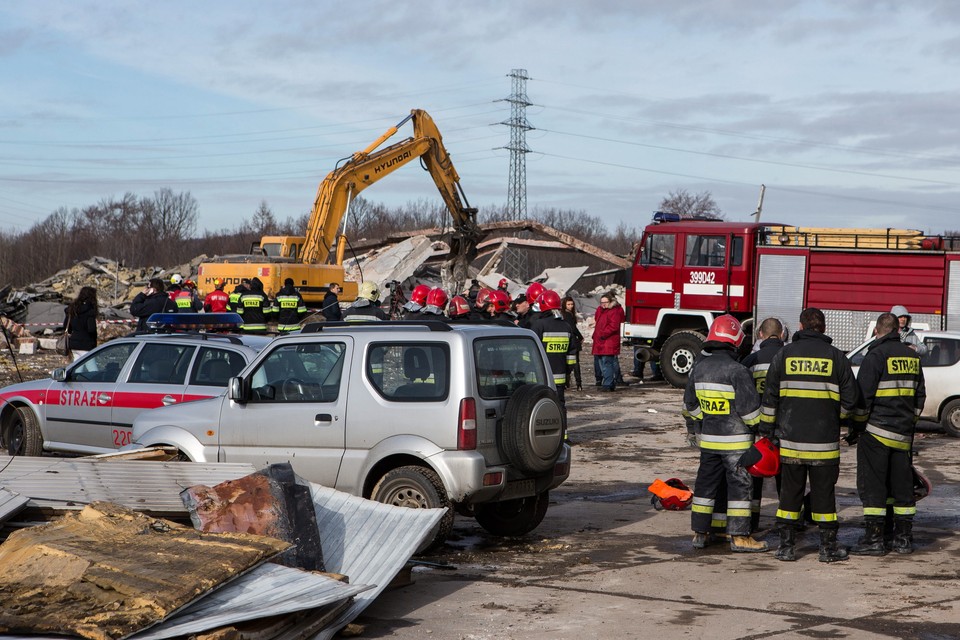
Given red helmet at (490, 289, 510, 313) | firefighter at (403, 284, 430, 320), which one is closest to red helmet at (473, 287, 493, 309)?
red helmet at (490, 289, 510, 313)

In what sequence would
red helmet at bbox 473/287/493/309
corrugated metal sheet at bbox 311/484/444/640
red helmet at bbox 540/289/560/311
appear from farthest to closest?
red helmet at bbox 473/287/493/309, red helmet at bbox 540/289/560/311, corrugated metal sheet at bbox 311/484/444/640

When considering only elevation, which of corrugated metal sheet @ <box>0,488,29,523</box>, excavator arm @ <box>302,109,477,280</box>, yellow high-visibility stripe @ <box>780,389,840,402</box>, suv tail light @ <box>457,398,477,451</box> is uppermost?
excavator arm @ <box>302,109,477,280</box>

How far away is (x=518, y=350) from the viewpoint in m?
8.30

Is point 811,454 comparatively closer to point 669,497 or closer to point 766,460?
point 766,460

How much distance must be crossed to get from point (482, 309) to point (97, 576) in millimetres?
8742

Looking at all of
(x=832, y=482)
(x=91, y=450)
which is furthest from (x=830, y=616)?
(x=91, y=450)

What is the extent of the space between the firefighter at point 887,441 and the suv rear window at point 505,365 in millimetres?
2439

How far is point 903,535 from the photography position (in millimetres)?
8062

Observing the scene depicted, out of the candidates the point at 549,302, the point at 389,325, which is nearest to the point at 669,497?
the point at 389,325

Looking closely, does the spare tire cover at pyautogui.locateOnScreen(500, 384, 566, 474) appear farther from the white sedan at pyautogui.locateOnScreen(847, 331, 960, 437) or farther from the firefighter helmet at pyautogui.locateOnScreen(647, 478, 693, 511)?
the white sedan at pyautogui.locateOnScreen(847, 331, 960, 437)

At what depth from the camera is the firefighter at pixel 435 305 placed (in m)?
12.6

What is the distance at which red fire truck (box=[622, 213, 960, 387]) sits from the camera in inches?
776

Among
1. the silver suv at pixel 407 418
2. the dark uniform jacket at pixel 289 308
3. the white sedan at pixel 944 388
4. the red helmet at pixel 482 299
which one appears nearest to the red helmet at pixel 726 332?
the silver suv at pixel 407 418

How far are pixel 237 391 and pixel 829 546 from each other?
15.0ft
